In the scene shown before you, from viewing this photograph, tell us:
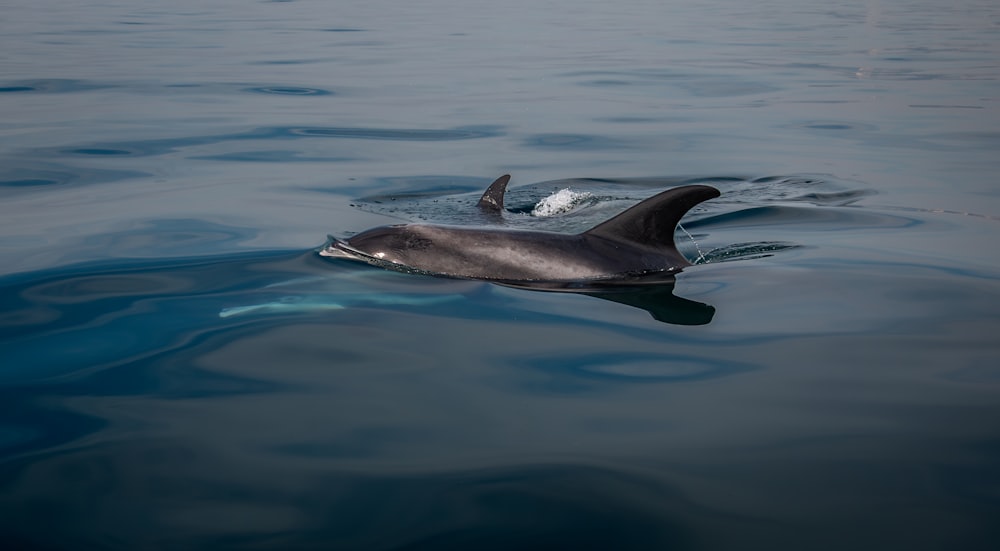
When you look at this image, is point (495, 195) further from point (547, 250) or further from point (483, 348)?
point (483, 348)

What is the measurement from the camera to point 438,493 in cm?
469

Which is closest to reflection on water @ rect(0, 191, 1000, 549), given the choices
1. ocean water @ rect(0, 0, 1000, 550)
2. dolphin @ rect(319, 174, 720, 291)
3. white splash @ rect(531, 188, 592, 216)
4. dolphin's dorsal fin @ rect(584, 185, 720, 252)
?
ocean water @ rect(0, 0, 1000, 550)

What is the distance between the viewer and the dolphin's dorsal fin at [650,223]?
8836mm

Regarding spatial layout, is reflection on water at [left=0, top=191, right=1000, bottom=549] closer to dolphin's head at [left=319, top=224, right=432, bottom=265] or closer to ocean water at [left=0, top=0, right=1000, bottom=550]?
ocean water at [left=0, top=0, right=1000, bottom=550]

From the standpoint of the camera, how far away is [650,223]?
356 inches

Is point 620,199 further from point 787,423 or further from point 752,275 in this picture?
point 787,423

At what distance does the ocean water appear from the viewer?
14.9ft

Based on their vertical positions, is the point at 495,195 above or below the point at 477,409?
above

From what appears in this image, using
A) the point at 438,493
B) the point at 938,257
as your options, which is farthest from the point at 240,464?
the point at 938,257

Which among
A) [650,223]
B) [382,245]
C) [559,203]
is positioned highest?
[650,223]

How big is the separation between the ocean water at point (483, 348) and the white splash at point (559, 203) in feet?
0.44

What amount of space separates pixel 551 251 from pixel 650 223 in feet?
2.89

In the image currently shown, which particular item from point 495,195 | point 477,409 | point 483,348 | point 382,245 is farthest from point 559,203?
point 477,409

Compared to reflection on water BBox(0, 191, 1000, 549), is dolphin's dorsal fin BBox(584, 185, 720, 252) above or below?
above
